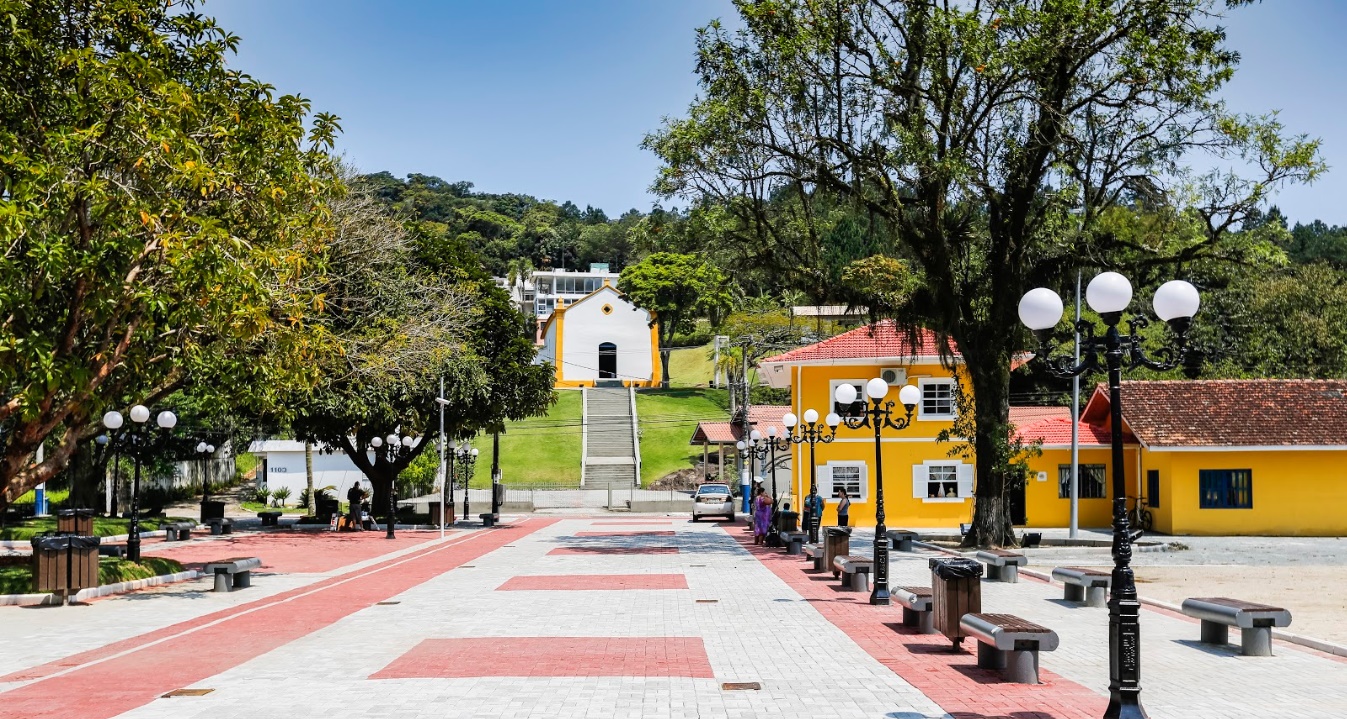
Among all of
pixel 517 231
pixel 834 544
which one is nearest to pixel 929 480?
pixel 834 544

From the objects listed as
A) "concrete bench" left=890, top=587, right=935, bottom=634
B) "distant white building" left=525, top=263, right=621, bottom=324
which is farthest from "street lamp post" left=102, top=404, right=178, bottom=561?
"distant white building" left=525, top=263, right=621, bottom=324

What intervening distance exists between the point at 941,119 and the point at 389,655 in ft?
62.6

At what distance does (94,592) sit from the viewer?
17750 millimetres

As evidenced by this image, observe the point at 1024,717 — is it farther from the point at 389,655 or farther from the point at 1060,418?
the point at 1060,418

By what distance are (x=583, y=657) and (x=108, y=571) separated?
429 inches

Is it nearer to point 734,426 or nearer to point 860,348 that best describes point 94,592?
point 860,348

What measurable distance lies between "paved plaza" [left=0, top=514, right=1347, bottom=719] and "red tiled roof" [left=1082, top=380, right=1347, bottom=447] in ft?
58.1

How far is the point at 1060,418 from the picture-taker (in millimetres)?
41469

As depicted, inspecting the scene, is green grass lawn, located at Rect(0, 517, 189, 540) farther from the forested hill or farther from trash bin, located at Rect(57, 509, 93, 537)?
the forested hill

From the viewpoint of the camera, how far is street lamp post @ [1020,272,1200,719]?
8078 mm

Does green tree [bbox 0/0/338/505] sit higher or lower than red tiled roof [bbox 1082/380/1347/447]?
higher

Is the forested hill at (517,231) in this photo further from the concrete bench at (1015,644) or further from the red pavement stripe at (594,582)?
the concrete bench at (1015,644)

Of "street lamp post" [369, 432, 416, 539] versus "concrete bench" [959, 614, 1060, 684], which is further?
"street lamp post" [369, 432, 416, 539]

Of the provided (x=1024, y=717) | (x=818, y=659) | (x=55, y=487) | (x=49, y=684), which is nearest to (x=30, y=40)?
(x=49, y=684)
